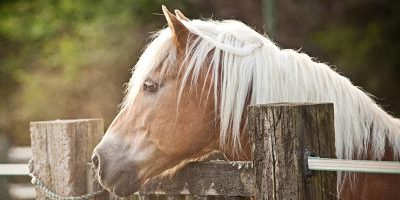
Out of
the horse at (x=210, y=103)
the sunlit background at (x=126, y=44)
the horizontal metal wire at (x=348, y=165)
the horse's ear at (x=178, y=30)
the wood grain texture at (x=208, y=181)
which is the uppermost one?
the sunlit background at (x=126, y=44)

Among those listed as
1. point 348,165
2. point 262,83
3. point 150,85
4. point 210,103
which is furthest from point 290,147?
point 150,85

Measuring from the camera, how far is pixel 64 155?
10.3 ft

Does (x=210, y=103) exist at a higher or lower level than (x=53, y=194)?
higher

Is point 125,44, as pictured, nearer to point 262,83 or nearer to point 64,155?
point 64,155

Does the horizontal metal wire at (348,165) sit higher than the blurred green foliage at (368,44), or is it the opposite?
the blurred green foliage at (368,44)

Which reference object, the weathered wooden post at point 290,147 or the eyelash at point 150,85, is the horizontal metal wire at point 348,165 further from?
the eyelash at point 150,85

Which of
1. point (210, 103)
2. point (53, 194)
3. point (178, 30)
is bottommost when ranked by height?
point (53, 194)

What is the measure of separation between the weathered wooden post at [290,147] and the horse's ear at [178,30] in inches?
32.9

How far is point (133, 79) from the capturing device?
A: 10.1 feet

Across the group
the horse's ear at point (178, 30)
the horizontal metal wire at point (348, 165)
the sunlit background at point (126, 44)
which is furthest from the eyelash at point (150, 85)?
the sunlit background at point (126, 44)

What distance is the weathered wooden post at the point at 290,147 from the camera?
2.21 metres

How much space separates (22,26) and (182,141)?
829 centimetres

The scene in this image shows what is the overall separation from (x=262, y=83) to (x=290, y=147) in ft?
2.18

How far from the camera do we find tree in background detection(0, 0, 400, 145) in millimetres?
9617
